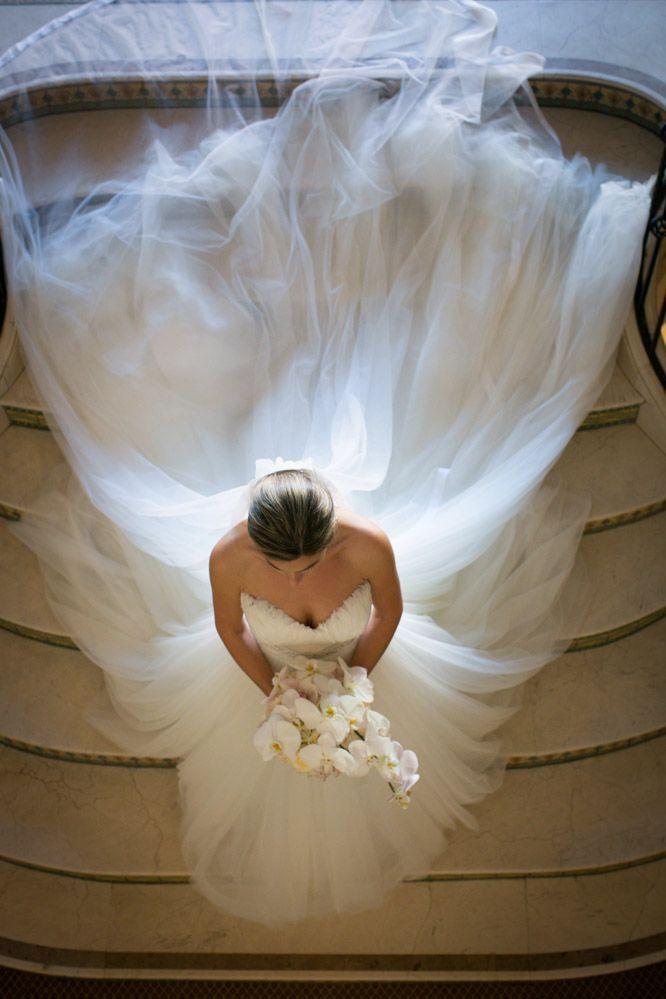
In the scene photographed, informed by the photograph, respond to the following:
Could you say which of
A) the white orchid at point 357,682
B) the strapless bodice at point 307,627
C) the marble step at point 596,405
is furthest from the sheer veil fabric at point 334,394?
the marble step at point 596,405

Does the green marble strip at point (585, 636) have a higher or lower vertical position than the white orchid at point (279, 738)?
lower

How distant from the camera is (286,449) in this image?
10.3 feet

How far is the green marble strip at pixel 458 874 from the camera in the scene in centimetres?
321

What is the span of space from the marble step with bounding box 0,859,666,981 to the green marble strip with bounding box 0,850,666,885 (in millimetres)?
14

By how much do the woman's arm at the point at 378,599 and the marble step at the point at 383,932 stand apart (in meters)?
0.95

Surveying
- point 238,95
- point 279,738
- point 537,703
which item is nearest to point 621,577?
point 537,703

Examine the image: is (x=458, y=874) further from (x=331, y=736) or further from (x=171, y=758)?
(x=331, y=736)

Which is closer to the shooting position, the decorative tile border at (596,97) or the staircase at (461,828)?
the staircase at (461,828)

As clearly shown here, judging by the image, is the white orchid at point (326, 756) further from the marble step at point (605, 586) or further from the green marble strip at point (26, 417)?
the green marble strip at point (26, 417)

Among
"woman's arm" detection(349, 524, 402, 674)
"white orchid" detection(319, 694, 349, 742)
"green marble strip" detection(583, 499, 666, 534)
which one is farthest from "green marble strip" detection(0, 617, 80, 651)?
"green marble strip" detection(583, 499, 666, 534)

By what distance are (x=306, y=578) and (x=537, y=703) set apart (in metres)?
1.15

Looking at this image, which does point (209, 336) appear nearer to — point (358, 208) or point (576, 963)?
point (358, 208)

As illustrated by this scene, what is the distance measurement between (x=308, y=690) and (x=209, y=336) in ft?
4.38

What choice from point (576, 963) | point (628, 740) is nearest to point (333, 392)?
point (628, 740)
